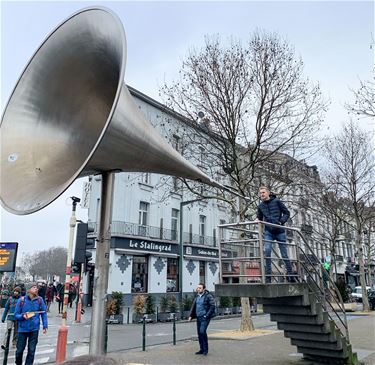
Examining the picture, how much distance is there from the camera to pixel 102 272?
4605mm

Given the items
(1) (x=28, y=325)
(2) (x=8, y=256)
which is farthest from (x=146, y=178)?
(1) (x=28, y=325)

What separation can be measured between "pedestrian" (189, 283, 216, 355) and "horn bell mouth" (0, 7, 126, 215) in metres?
6.60

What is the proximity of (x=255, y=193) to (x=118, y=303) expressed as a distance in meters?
9.29

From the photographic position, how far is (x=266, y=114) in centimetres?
1503

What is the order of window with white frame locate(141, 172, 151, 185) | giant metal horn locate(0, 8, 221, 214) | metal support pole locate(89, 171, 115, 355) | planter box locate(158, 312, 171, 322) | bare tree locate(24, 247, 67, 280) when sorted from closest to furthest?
metal support pole locate(89, 171, 115, 355)
giant metal horn locate(0, 8, 221, 214)
planter box locate(158, 312, 171, 322)
window with white frame locate(141, 172, 151, 185)
bare tree locate(24, 247, 67, 280)

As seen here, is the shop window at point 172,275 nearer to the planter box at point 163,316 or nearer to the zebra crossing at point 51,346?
the planter box at point 163,316

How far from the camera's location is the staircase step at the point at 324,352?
800cm

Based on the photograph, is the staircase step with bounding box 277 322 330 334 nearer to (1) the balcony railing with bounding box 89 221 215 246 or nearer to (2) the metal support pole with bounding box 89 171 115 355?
(2) the metal support pole with bounding box 89 171 115 355

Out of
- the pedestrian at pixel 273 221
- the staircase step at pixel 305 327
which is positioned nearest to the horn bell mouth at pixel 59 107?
the pedestrian at pixel 273 221

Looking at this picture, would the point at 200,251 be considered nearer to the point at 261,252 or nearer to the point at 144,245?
the point at 144,245

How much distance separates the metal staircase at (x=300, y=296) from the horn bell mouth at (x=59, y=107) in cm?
343

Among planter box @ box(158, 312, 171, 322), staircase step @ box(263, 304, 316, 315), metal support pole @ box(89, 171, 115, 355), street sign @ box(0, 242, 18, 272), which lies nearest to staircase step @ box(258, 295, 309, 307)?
staircase step @ box(263, 304, 316, 315)

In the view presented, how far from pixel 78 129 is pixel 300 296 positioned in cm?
509

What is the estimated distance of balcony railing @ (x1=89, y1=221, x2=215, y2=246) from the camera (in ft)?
83.7
